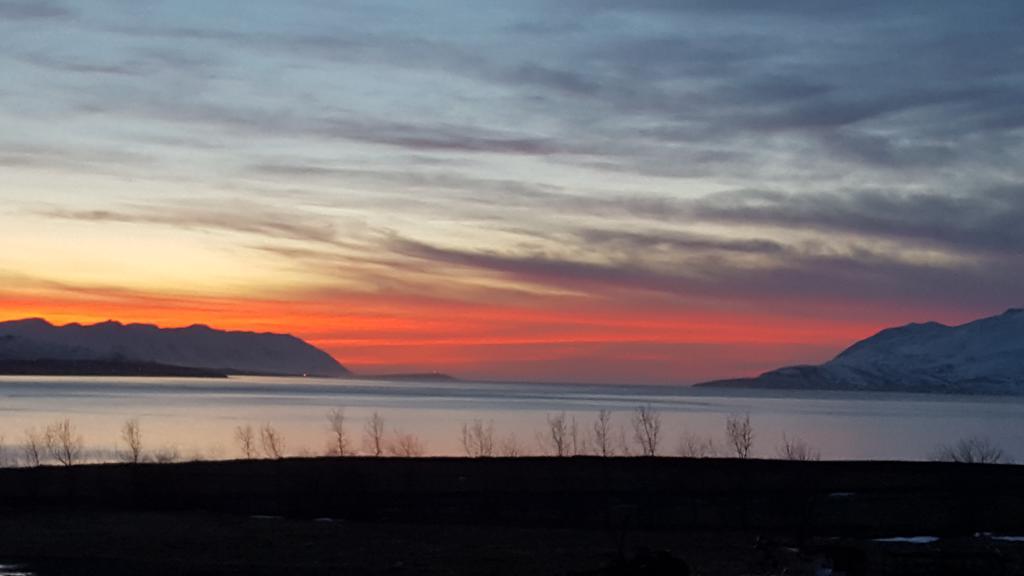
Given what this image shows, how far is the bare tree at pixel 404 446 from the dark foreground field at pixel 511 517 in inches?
863

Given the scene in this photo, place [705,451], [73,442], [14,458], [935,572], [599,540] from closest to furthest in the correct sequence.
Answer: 1. [935,572]
2. [599,540]
3. [14,458]
4. [73,442]
5. [705,451]

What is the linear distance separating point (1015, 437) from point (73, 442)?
81.1 meters

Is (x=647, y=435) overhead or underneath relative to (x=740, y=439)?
overhead

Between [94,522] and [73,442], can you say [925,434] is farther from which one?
[94,522]

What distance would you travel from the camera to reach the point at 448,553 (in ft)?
90.3

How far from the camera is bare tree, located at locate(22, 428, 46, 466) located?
56481 millimetres

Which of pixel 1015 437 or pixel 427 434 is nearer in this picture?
pixel 427 434

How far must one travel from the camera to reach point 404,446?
67.3 m

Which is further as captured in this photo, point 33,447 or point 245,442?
point 245,442

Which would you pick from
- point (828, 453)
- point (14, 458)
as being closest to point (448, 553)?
point (14, 458)

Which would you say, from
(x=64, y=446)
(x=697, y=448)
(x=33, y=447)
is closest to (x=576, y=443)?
(x=697, y=448)

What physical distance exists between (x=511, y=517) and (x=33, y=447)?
28.1 metres

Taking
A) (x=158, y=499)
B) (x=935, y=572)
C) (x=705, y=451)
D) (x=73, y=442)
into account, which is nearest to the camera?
(x=935, y=572)

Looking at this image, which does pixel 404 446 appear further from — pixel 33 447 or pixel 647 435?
pixel 33 447
